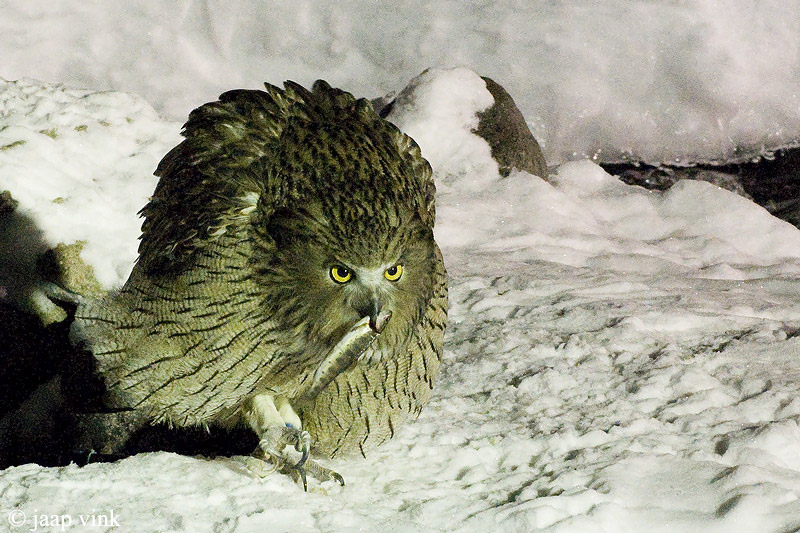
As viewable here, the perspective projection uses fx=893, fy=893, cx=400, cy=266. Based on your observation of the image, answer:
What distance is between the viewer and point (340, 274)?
2.41 meters

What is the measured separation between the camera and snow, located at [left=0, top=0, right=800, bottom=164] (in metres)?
7.59

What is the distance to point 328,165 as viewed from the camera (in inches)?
97.8

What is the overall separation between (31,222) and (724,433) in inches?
126

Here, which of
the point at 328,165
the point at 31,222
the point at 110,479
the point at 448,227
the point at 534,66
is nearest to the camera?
the point at 328,165

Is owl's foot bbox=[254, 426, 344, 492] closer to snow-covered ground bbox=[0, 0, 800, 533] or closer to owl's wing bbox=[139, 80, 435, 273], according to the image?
snow-covered ground bbox=[0, 0, 800, 533]

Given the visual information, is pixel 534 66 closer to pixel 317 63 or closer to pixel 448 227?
pixel 317 63

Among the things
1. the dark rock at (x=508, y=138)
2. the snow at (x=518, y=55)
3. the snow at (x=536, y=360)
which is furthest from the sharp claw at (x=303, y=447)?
the snow at (x=518, y=55)

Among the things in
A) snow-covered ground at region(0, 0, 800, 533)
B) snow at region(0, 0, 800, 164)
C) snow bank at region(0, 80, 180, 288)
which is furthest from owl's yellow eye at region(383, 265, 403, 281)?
snow at region(0, 0, 800, 164)

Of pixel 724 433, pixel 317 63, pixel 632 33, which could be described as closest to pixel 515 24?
pixel 632 33

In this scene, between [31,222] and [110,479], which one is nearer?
[110,479]

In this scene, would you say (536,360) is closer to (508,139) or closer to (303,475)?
(303,475)

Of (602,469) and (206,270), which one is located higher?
(206,270)

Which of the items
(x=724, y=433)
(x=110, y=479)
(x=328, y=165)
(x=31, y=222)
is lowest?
(x=724, y=433)

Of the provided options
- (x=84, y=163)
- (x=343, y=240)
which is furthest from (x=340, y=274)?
(x=84, y=163)
